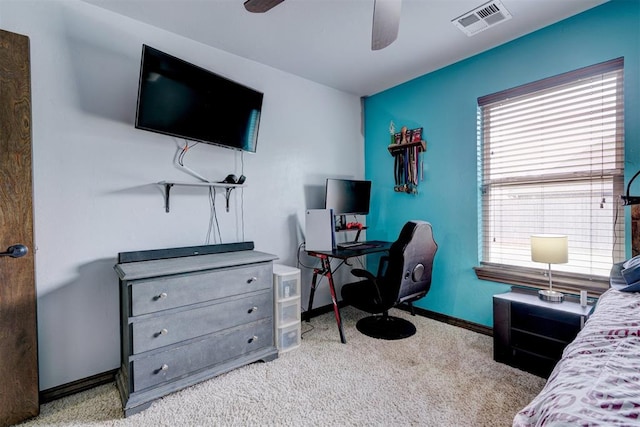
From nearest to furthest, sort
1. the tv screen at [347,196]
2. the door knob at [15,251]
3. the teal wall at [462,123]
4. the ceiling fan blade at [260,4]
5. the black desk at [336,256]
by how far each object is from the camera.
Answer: the ceiling fan blade at [260,4], the door knob at [15,251], the teal wall at [462,123], the black desk at [336,256], the tv screen at [347,196]

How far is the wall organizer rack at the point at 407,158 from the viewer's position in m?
3.22

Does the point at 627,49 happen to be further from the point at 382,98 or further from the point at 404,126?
the point at 382,98

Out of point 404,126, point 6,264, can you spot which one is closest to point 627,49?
point 404,126

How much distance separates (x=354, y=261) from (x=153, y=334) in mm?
2297

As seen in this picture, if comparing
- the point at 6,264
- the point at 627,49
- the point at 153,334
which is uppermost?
the point at 627,49

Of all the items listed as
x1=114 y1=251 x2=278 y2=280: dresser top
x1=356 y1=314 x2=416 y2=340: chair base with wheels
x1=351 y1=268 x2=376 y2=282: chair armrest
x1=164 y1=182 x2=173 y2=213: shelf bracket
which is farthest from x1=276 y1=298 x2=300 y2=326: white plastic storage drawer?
x1=164 y1=182 x2=173 y2=213: shelf bracket

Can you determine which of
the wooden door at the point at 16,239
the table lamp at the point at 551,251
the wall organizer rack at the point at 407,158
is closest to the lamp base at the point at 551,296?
the table lamp at the point at 551,251

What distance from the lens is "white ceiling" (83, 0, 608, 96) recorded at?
2092 millimetres

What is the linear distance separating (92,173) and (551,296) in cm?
328

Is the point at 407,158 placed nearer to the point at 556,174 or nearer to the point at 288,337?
the point at 556,174

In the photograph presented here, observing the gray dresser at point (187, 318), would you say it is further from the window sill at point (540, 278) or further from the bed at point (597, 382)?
the window sill at point (540, 278)

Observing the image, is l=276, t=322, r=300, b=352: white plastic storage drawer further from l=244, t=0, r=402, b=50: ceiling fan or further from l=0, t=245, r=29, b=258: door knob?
l=244, t=0, r=402, b=50: ceiling fan

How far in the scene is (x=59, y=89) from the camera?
1.97 m

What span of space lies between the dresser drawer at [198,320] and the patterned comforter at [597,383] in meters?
1.76
